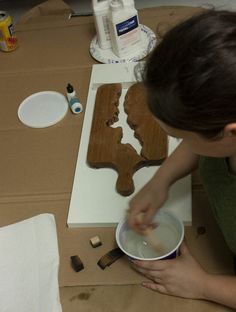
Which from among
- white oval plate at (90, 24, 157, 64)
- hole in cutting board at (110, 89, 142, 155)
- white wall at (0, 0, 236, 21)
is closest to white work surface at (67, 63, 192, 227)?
hole in cutting board at (110, 89, 142, 155)

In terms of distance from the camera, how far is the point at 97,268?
69 centimetres

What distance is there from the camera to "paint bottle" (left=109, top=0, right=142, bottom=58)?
38.4 inches

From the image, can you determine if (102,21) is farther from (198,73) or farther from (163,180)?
(198,73)

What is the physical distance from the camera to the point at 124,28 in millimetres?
1013

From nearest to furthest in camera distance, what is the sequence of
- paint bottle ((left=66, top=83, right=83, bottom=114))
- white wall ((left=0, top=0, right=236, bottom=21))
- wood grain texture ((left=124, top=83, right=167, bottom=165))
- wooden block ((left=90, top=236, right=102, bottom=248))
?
wooden block ((left=90, top=236, right=102, bottom=248)) → wood grain texture ((left=124, top=83, right=167, bottom=165)) → paint bottle ((left=66, top=83, right=83, bottom=114)) → white wall ((left=0, top=0, right=236, bottom=21))

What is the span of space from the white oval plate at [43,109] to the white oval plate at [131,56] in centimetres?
15

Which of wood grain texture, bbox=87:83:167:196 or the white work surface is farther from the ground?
wood grain texture, bbox=87:83:167:196

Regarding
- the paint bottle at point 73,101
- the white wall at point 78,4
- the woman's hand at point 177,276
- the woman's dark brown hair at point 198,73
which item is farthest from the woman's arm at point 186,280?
the white wall at point 78,4

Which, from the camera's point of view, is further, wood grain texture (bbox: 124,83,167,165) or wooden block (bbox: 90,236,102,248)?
wood grain texture (bbox: 124,83,167,165)

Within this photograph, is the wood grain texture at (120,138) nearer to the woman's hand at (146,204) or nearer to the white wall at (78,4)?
the woman's hand at (146,204)

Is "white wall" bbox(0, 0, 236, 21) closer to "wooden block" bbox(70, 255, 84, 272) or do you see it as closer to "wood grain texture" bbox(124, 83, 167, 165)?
"wood grain texture" bbox(124, 83, 167, 165)

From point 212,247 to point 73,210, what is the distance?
250 mm

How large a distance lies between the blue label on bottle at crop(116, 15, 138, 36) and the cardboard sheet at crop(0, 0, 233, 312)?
4.6 inches

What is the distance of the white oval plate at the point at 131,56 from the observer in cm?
105
